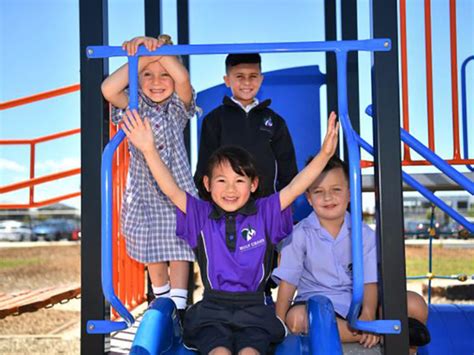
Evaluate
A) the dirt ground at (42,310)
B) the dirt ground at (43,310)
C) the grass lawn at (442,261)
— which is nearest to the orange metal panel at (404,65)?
the dirt ground at (42,310)

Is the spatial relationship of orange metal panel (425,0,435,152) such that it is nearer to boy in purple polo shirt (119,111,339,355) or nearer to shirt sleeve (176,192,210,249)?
boy in purple polo shirt (119,111,339,355)

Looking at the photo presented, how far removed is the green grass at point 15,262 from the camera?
17.1 meters

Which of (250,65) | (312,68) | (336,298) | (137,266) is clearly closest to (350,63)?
(312,68)

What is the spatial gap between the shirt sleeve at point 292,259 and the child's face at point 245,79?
85 cm

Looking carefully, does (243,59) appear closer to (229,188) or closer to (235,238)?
(229,188)

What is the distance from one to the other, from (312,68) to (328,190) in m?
1.31

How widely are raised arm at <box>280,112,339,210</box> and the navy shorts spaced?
35 centimetres

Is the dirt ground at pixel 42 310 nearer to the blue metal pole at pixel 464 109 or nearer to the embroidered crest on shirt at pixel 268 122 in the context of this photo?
the embroidered crest on shirt at pixel 268 122

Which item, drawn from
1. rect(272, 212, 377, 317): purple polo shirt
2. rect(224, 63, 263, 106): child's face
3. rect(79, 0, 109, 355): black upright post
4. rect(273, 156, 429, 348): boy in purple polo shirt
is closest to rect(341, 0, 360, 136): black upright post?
rect(224, 63, 263, 106): child's face

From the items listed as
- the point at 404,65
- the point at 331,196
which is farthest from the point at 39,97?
the point at 331,196

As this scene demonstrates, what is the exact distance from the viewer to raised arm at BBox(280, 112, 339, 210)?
2.05 m

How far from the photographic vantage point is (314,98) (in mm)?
3754

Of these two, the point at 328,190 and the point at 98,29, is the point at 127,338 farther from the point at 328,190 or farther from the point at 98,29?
the point at 98,29

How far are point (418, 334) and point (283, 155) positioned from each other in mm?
1224
